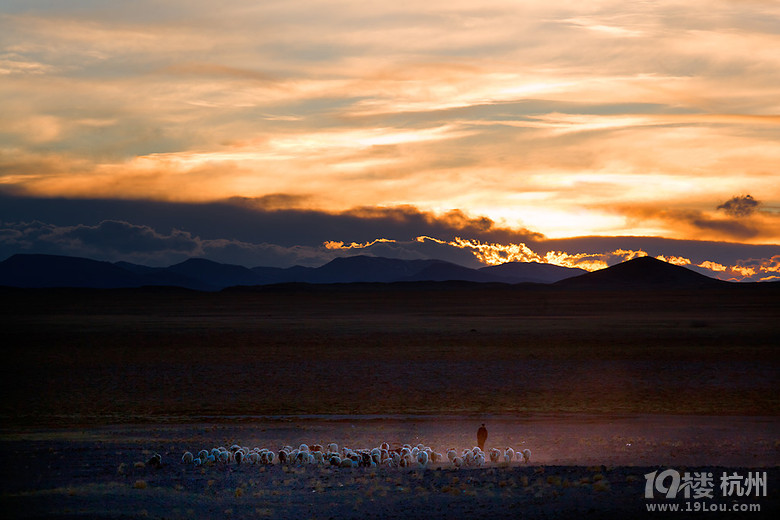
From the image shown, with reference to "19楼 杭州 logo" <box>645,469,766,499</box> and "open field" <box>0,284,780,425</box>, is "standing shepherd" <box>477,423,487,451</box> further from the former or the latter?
"open field" <box>0,284,780,425</box>

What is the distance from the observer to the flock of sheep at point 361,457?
48.5 ft

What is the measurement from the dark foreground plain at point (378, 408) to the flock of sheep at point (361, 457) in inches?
21.0

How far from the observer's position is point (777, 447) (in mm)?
15945

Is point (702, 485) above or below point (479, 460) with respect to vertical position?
above

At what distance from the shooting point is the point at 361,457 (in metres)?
14.9

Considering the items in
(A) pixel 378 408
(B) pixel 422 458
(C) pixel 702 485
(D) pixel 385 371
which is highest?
(C) pixel 702 485

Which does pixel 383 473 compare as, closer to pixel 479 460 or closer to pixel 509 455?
pixel 479 460

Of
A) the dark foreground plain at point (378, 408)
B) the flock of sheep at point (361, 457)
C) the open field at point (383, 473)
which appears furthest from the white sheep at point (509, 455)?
the dark foreground plain at point (378, 408)

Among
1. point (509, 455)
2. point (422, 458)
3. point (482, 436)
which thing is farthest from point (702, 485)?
point (422, 458)

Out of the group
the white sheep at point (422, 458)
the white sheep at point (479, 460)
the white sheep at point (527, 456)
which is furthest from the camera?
the white sheep at point (527, 456)

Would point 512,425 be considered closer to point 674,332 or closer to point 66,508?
point 66,508

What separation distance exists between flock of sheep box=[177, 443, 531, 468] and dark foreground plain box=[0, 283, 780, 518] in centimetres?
53

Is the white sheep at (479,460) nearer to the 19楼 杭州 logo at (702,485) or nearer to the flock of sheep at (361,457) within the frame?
the flock of sheep at (361,457)

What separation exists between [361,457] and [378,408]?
7.97 meters
